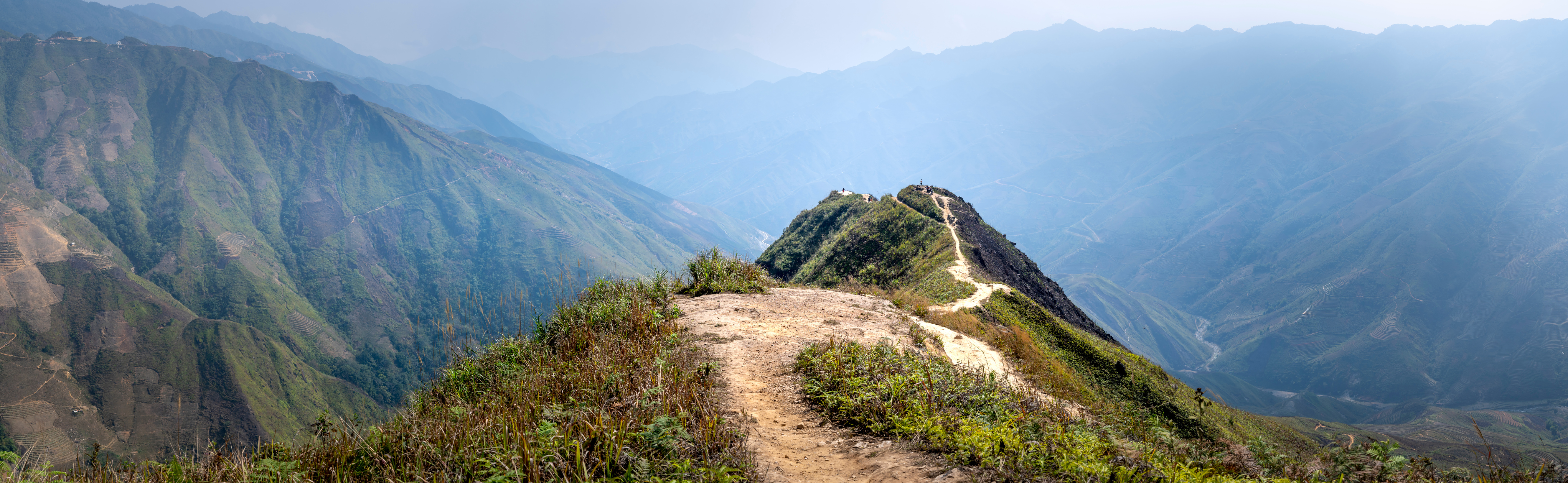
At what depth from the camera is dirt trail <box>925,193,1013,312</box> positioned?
66.6ft

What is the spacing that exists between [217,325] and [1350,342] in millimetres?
268875

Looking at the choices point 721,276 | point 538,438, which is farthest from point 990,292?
point 538,438

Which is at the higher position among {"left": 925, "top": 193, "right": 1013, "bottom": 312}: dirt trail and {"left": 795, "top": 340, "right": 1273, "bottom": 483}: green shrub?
{"left": 925, "top": 193, "right": 1013, "bottom": 312}: dirt trail

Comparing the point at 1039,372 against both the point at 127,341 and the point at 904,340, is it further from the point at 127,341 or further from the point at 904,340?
the point at 127,341

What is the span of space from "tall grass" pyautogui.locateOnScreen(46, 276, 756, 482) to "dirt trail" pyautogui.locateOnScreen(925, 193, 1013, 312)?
10.7 m

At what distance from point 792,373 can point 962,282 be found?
19.3 meters

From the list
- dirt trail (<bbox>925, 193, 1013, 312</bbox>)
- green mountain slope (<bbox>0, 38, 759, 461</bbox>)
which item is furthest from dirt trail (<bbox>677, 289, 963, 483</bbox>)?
dirt trail (<bbox>925, 193, 1013, 312</bbox>)

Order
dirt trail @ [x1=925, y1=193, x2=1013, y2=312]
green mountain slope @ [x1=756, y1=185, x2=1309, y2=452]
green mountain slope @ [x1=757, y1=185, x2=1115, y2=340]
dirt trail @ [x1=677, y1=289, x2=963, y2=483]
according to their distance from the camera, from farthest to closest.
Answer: green mountain slope @ [x1=757, y1=185, x2=1115, y2=340]
dirt trail @ [x1=925, y1=193, x2=1013, y2=312]
green mountain slope @ [x1=756, y1=185, x2=1309, y2=452]
dirt trail @ [x1=677, y1=289, x2=963, y2=483]

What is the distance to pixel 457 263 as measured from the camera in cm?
19762

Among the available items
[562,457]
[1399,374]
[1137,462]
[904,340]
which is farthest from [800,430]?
[1399,374]

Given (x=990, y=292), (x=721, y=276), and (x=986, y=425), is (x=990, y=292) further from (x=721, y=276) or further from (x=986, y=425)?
(x=986, y=425)

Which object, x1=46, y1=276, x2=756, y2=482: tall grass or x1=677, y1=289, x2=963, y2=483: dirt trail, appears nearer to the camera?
x1=46, y1=276, x2=756, y2=482: tall grass

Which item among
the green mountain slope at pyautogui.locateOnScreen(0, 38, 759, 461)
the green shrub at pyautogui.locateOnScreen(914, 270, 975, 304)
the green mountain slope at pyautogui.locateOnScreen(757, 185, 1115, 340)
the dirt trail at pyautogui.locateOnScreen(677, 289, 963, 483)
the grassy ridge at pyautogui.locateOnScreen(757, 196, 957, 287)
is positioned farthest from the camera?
the green mountain slope at pyautogui.locateOnScreen(0, 38, 759, 461)

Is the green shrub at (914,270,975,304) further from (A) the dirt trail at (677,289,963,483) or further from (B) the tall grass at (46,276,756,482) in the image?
(B) the tall grass at (46,276,756,482)
